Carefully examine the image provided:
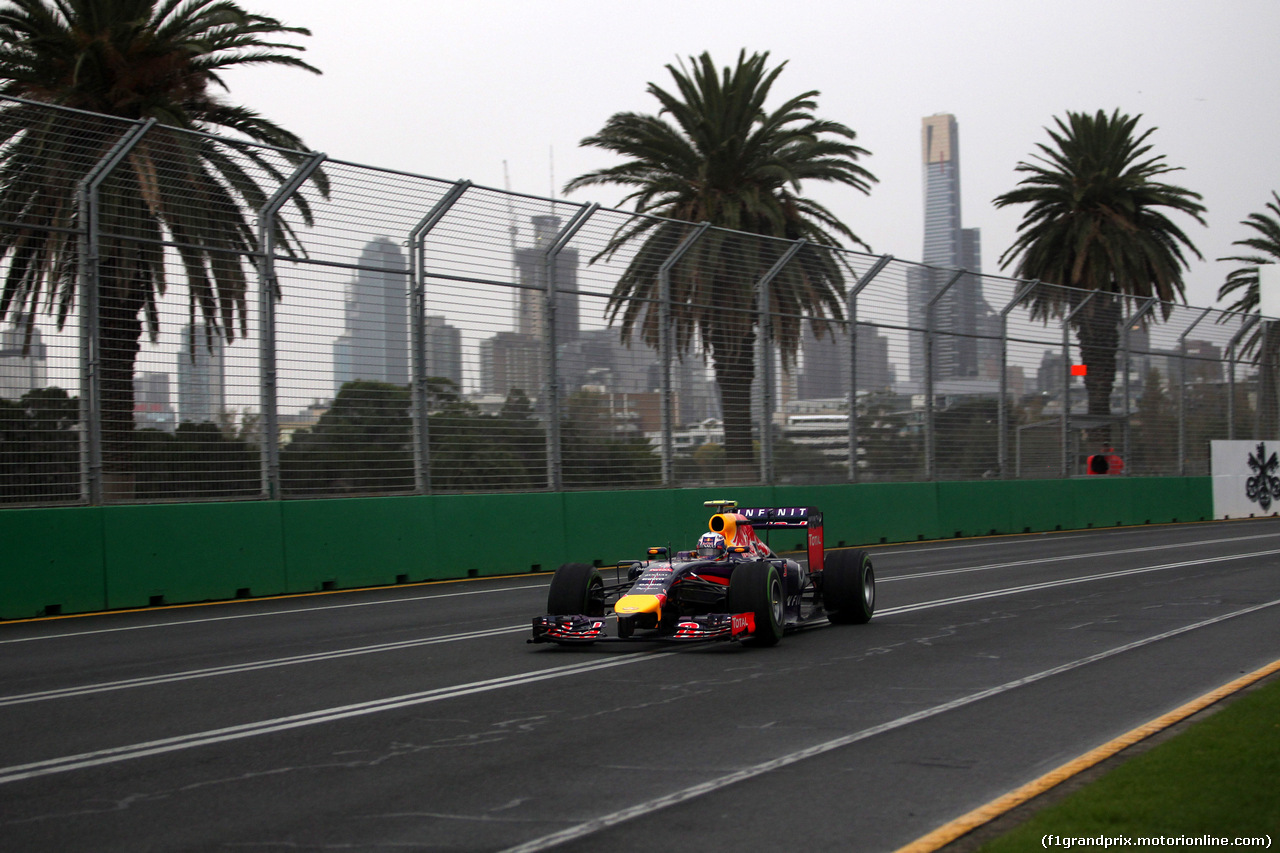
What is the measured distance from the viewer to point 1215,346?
34688 mm

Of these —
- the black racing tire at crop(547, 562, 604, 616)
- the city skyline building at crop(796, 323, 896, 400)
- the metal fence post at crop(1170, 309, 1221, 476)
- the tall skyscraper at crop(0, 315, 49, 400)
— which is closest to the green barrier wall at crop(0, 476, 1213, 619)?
the tall skyscraper at crop(0, 315, 49, 400)

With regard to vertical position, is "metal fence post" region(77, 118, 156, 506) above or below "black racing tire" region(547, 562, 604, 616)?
above

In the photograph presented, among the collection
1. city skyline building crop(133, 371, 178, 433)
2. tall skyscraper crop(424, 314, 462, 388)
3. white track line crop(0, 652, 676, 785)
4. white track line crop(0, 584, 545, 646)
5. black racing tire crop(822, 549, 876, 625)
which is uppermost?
tall skyscraper crop(424, 314, 462, 388)

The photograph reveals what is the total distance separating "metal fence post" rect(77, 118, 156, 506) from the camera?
13.2 m

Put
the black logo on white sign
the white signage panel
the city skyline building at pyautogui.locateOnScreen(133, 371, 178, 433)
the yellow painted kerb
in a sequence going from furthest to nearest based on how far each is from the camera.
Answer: the black logo on white sign → the white signage panel → the city skyline building at pyautogui.locateOnScreen(133, 371, 178, 433) → the yellow painted kerb

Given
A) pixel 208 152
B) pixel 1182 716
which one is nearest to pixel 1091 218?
pixel 208 152

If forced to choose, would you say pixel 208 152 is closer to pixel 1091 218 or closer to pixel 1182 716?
pixel 1182 716

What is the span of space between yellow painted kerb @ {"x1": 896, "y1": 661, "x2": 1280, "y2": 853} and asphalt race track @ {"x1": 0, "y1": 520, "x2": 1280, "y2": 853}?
3.7 inches

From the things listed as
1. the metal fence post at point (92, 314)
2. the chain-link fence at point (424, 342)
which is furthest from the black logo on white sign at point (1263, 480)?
the metal fence post at point (92, 314)

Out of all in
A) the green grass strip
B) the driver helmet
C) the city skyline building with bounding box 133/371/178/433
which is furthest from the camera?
the city skyline building with bounding box 133/371/178/433

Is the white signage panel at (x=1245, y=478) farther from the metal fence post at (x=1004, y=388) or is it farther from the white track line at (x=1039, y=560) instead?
the white track line at (x=1039, y=560)

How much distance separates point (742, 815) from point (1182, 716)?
9.92 ft

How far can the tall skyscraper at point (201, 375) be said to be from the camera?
13914 millimetres

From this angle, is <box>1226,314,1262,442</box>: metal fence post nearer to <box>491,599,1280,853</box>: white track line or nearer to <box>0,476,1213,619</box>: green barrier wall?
<box>0,476,1213,619</box>: green barrier wall
